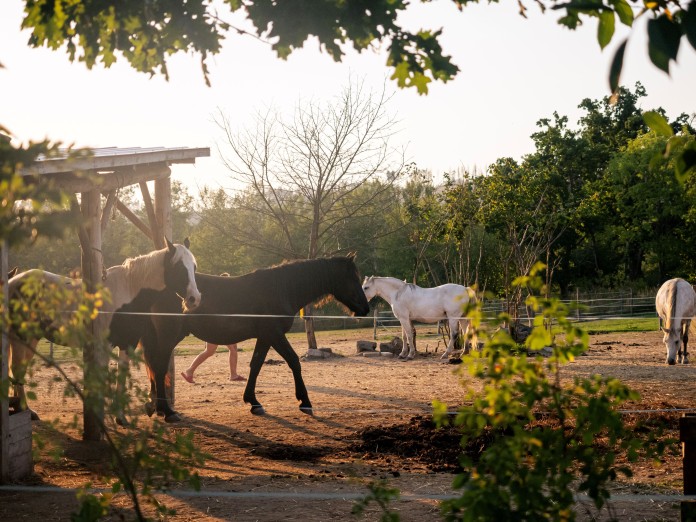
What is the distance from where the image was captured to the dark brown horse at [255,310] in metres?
9.84

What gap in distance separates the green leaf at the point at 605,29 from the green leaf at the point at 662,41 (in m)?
0.11

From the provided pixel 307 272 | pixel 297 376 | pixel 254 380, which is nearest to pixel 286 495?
pixel 297 376

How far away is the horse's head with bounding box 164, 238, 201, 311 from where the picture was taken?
30.0 ft

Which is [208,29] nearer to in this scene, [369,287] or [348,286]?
[348,286]

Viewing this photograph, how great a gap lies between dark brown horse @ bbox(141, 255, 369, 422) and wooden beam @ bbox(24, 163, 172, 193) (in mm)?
1380

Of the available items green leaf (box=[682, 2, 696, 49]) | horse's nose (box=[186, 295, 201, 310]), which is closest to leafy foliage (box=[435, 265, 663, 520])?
green leaf (box=[682, 2, 696, 49])

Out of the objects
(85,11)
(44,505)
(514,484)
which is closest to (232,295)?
(44,505)

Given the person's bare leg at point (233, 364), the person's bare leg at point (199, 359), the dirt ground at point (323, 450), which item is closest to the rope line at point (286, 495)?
the dirt ground at point (323, 450)

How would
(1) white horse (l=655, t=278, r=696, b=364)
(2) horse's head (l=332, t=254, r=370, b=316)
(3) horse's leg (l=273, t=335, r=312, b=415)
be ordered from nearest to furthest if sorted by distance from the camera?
(3) horse's leg (l=273, t=335, r=312, b=415) < (2) horse's head (l=332, t=254, r=370, b=316) < (1) white horse (l=655, t=278, r=696, b=364)

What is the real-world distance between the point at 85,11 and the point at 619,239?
45536mm

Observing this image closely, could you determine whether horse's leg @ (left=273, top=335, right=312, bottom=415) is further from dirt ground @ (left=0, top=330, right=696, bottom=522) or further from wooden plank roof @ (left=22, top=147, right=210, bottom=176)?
wooden plank roof @ (left=22, top=147, right=210, bottom=176)

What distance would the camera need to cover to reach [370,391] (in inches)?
486

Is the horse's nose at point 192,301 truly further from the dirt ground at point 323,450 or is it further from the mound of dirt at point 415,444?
the mound of dirt at point 415,444

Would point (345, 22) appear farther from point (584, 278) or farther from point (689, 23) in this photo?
point (584, 278)
